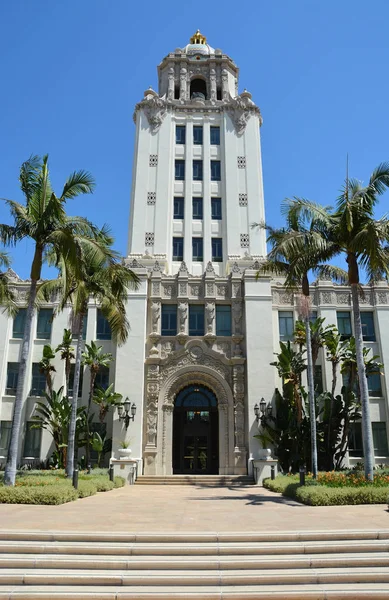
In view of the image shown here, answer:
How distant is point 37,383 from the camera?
31.5m

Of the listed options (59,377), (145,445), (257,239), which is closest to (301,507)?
(145,445)

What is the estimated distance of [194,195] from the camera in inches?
1486

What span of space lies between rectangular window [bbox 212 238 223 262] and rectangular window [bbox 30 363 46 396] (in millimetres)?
14356

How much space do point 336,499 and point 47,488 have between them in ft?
30.0

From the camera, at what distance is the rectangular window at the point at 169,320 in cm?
3128

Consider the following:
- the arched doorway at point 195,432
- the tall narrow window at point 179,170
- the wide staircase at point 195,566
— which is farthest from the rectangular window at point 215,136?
the wide staircase at point 195,566

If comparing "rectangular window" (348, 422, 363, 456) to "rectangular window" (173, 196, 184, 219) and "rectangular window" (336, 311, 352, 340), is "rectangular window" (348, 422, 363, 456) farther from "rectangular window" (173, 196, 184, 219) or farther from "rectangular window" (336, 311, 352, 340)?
"rectangular window" (173, 196, 184, 219)

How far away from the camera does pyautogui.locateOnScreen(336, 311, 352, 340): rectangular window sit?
32697mm

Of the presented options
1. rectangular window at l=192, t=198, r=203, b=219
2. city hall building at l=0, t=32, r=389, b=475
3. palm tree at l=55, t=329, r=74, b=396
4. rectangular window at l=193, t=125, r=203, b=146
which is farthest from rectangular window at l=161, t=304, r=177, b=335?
rectangular window at l=193, t=125, r=203, b=146

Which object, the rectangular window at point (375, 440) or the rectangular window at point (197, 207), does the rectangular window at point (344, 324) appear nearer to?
the rectangular window at point (375, 440)

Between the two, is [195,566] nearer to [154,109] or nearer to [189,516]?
[189,516]

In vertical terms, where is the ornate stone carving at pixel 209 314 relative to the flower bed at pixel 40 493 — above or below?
above

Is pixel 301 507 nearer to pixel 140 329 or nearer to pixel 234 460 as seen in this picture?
pixel 234 460

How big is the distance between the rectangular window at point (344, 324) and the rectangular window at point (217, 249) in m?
9.26
